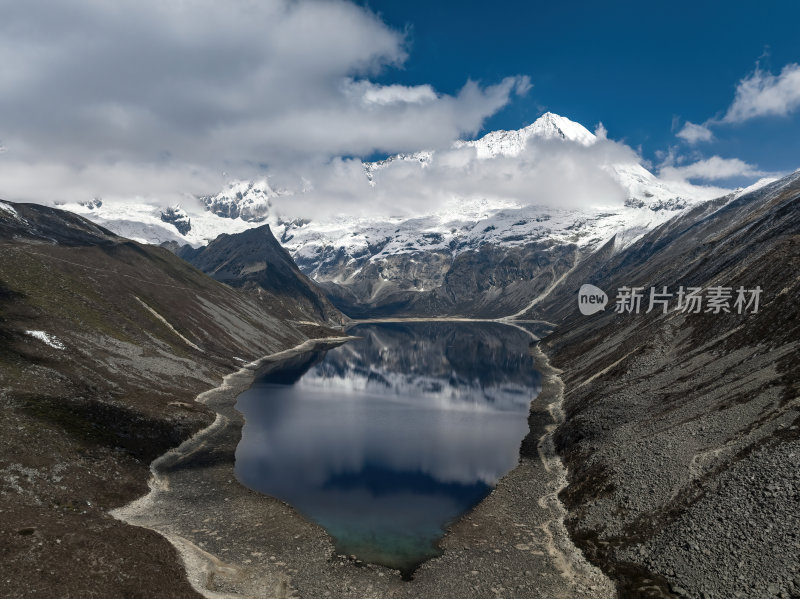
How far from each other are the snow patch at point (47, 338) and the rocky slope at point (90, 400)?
0.34m

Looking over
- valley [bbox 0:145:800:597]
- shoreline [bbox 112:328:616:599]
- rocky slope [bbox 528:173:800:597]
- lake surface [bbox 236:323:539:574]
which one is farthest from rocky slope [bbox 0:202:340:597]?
rocky slope [bbox 528:173:800:597]

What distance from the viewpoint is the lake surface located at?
57.1 meters

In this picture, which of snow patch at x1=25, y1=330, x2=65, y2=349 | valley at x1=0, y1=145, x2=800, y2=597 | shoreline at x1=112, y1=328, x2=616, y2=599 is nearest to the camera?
valley at x1=0, y1=145, x2=800, y2=597

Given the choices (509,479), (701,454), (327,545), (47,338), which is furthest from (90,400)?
(701,454)

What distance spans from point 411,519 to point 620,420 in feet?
109

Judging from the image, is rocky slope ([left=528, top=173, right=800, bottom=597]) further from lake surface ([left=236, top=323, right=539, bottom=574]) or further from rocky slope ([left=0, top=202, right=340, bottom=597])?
rocky slope ([left=0, top=202, right=340, bottom=597])

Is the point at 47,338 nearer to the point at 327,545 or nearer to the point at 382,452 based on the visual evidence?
the point at 382,452

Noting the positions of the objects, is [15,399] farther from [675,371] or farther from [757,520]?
[675,371]

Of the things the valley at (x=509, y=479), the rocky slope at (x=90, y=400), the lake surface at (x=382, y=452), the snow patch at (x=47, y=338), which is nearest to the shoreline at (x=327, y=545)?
the valley at (x=509, y=479)

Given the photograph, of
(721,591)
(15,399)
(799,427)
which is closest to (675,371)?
(799,427)

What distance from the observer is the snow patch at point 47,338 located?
9244 cm

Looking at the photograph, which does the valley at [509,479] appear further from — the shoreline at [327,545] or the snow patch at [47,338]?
the snow patch at [47,338]

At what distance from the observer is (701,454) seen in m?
50.8

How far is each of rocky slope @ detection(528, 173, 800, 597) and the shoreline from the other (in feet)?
11.3
